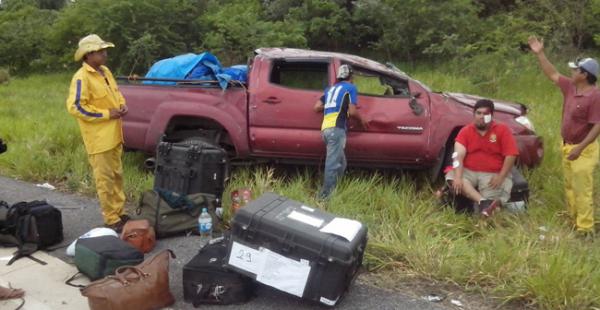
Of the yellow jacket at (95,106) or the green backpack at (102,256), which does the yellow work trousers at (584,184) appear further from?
the yellow jacket at (95,106)

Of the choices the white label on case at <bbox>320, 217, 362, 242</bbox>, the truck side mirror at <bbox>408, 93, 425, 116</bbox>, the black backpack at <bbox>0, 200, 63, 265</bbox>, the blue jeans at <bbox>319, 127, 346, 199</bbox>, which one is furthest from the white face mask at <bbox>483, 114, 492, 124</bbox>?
the black backpack at <bbox>0, 200, 63, 265</bbox>

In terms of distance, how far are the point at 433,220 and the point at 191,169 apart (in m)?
2.41

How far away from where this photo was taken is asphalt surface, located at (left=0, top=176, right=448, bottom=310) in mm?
3930

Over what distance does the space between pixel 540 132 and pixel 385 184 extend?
2.88 metres

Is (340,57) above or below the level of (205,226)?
above

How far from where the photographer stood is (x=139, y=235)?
4.79m

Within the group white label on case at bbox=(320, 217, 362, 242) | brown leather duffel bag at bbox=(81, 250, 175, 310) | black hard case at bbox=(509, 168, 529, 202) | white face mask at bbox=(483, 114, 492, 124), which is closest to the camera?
brown leather duffel bag at bbox=(81, 250, 175, 310)

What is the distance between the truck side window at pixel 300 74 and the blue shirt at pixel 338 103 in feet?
1.92

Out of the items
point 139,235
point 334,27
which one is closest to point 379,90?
point 139,235

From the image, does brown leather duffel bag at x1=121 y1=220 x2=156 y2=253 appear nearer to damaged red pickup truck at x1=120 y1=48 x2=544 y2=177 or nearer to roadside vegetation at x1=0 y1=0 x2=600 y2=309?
roadside vegetation at x1=0 y1=0 x2=600 y2=309

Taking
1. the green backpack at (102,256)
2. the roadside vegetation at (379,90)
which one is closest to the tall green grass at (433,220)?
the roadside vegetation at (379,90)

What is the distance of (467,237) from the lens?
16.3ft

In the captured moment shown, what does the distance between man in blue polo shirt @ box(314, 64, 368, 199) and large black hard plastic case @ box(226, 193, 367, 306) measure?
195cm

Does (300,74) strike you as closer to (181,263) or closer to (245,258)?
(181,263)
